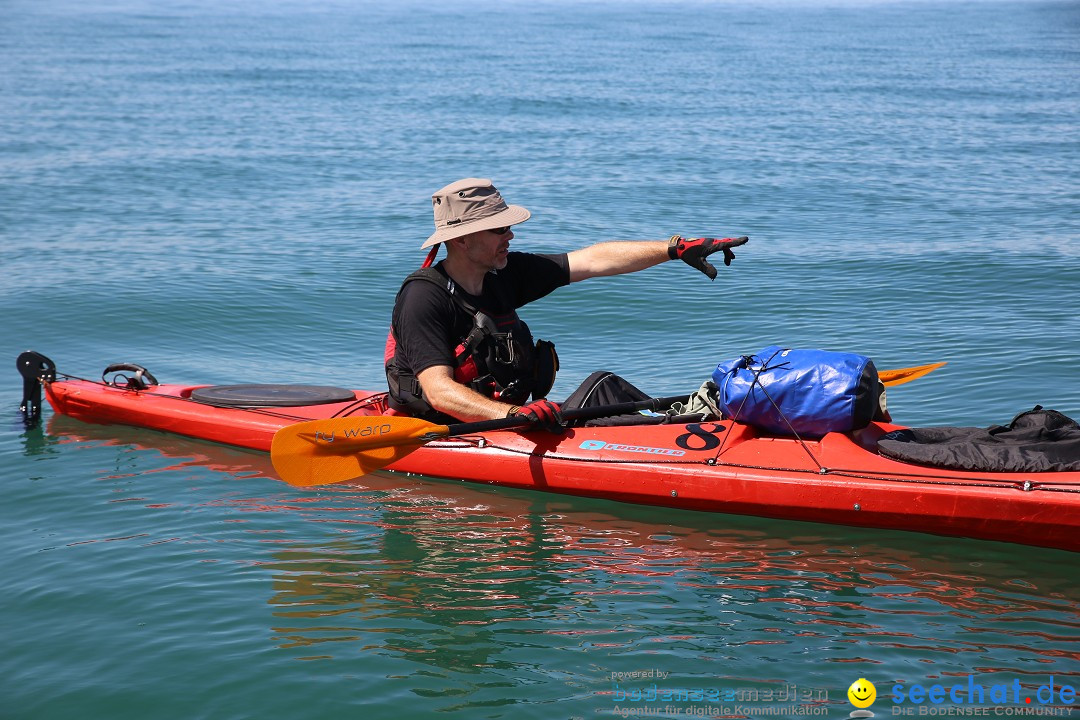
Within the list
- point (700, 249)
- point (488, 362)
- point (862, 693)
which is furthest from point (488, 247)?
point (862, 693)

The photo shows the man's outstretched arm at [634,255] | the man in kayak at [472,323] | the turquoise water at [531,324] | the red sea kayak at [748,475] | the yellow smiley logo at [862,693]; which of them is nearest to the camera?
the yellow smiley logo at [862,693]

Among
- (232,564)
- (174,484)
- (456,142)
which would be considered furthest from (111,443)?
(456,142)

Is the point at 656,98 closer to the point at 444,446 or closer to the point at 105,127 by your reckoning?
the point at 105,127

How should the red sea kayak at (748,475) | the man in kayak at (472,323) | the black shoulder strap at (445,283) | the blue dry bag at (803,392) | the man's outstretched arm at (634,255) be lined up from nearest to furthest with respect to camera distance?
the red sea kayak at (748,475)
the blue dry bag at (803,392)
the man in kayak at (472,323)
the black shoulder strap at (445,283)
the man's outstretched arm at (634,255)

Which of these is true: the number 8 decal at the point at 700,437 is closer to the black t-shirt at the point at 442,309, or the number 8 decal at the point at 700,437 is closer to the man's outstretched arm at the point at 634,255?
the man's outstretched arm at the point at 634,255

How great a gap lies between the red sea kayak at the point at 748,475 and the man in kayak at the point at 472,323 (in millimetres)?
299

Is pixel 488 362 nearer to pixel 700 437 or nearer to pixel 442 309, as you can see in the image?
pixel 442 309

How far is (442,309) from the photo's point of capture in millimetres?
4938

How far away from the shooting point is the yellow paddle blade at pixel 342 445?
4.89 meters

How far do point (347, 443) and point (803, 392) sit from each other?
79.0 inches

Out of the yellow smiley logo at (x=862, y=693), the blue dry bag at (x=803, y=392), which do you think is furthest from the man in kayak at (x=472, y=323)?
the yellow smiley logo at (x=862, y=693)

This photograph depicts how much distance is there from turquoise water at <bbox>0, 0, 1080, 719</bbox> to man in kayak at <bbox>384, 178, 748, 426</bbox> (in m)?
0.54

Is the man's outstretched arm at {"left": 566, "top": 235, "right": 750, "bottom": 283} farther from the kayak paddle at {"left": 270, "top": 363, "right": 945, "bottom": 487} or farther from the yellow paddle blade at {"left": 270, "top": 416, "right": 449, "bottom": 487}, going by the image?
the yellow paddle blade at {"left": 270, "top": 416, "right": 449, "bottom": 487}

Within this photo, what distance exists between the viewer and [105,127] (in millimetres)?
19078
